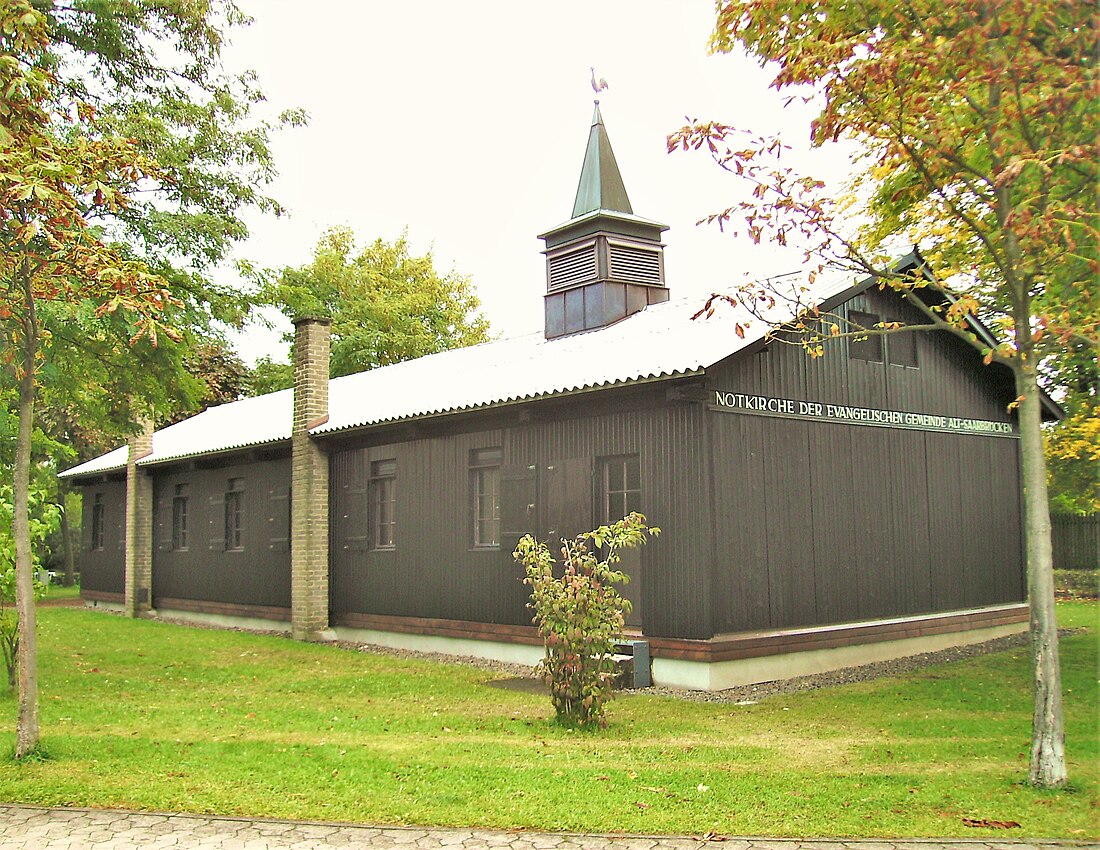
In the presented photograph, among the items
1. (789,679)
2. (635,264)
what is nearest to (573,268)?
(635,264)

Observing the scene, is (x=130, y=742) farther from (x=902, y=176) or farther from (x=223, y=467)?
(x=223, y=467)

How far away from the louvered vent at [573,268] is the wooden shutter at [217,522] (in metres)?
8.44

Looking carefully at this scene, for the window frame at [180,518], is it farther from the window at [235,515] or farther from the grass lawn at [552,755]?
the grass lawn at [552,755]

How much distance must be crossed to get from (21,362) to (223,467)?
41.0ft

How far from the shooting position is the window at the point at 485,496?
15016 millimetres

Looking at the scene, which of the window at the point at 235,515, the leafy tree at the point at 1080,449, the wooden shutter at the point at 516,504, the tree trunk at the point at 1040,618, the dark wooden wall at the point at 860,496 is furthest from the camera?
the window at the point at 235,515

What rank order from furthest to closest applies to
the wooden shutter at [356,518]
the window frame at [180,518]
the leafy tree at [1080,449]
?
the window frame at [180,518] → the leafy tree at [1080,449] → the wooden shutter at [356,518]

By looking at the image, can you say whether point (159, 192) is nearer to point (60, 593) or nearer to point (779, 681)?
point (779, 681)

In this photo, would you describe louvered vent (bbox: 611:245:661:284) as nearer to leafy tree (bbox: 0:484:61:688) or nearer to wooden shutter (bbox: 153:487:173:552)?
leafy tree (bbox: 0:484:61:688)

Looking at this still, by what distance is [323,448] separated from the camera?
1819 cm

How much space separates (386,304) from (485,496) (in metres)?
26.0

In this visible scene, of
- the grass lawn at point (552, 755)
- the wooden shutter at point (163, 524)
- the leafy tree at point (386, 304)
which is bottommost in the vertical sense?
the grass lawn at point (552, 755)

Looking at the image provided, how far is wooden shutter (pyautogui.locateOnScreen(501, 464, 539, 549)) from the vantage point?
46.4 ft

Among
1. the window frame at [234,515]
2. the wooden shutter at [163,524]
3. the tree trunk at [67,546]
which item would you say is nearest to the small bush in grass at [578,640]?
the window frame at [234,515]
